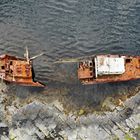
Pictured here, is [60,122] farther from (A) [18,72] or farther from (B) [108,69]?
(B) [108,69]

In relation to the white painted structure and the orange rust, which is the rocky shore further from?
the white painted structure

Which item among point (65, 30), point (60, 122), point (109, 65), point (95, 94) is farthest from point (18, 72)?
point (109, 65)

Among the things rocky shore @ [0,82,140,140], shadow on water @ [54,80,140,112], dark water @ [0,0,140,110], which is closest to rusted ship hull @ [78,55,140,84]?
shadow on water @ [54,80,140,112]

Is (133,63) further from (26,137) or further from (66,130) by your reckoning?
(26,137)

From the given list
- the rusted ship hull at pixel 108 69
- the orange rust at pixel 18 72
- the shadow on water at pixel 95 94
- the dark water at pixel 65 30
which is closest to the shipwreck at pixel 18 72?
the orange rust at pixel 18 72

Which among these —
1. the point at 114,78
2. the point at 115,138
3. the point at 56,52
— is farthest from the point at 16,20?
the point at 115,138
